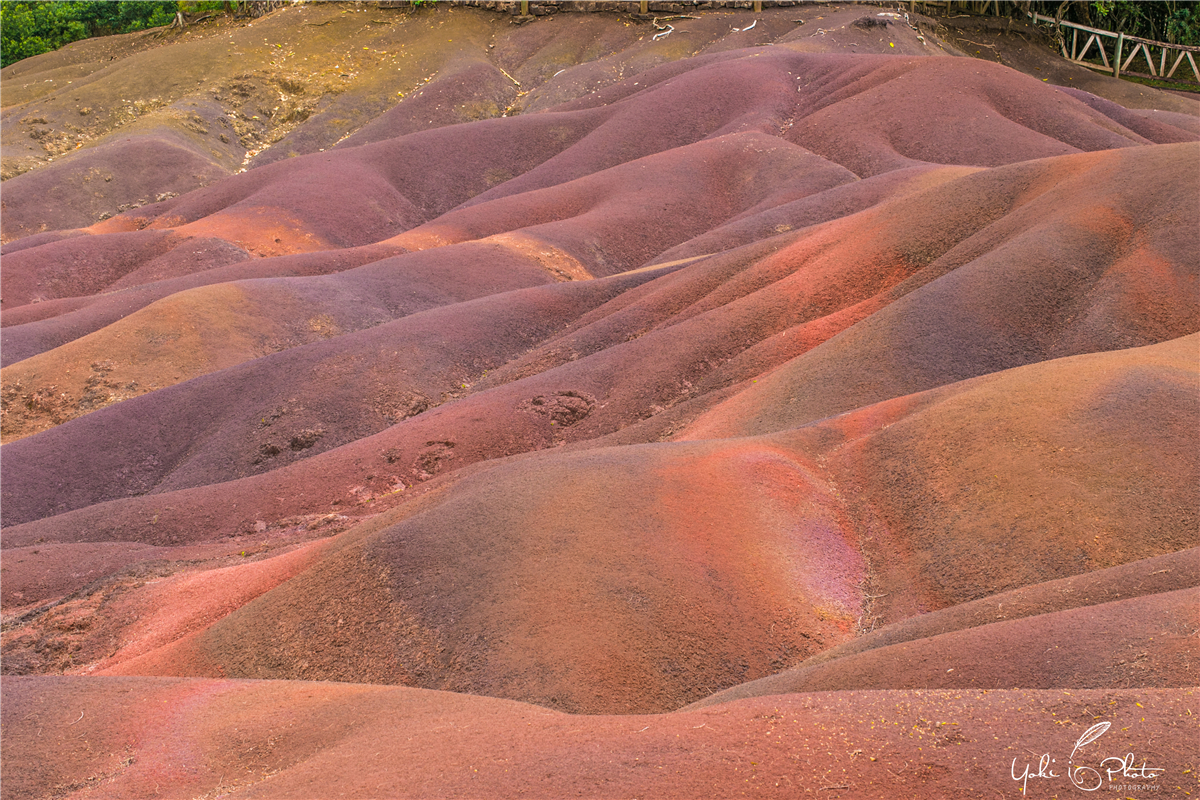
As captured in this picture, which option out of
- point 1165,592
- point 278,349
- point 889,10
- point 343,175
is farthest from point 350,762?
point 889,10

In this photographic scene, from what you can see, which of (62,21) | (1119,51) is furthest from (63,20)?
(1119,51)

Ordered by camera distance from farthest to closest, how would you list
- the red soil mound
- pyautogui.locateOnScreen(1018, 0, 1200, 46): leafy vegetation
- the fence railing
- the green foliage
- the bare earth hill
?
the green foliage < pyautogui.locateOnScreen(1018, 0, 1200, 46): leafy vegetation < the fence railing < the bare earth hill < the red soil mound

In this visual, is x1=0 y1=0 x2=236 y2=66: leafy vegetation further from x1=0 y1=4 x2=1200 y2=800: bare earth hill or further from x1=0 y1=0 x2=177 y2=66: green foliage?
x1=0 y1=4 x2=1200 y2=800: bare earth hill

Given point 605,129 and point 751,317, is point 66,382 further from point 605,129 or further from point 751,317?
point 605,129

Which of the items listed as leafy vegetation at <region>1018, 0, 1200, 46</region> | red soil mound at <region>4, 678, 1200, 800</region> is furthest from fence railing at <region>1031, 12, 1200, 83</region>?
red soil mound at <region>4, 678, 1200, 800</region>

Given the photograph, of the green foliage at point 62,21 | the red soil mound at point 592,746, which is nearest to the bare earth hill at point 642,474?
the red soil mound at point 592,746

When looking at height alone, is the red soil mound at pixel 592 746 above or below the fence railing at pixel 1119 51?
below

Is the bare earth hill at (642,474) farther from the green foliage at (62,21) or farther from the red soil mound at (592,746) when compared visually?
the green foliage at (62,21)

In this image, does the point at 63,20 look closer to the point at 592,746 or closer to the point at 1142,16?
the point at 1142,16
